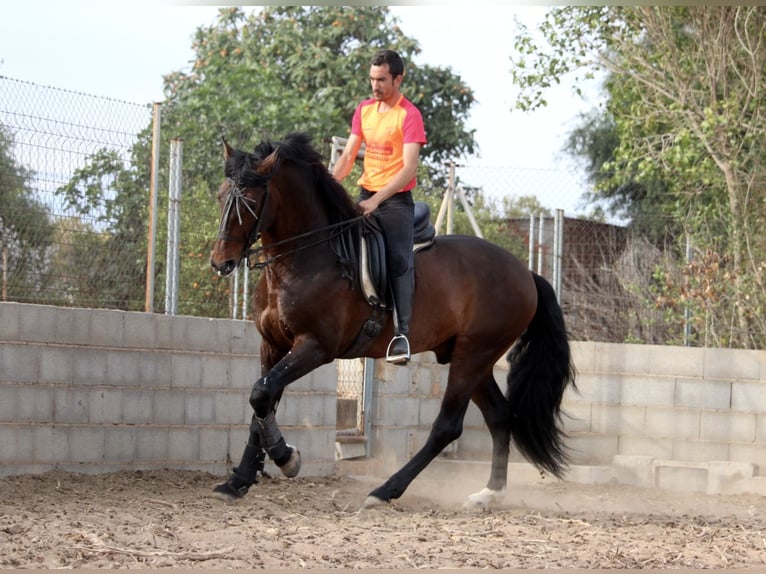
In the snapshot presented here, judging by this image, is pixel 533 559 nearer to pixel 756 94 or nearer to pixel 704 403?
pixel 704 403

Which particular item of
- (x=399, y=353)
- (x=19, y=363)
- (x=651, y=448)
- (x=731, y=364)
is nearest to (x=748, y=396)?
(x=731, y=364)

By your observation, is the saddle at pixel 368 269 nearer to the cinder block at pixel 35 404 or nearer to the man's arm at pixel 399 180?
the man's arm at pixel 399 180

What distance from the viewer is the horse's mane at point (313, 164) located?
7.01 metres

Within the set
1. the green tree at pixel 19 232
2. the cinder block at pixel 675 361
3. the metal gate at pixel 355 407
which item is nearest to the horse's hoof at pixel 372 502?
the green tree at pixel 19 232

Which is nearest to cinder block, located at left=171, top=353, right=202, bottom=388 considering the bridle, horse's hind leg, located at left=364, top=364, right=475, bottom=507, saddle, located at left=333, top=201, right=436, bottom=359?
saddle, located at left=333, top=201, right=436, bottom=359

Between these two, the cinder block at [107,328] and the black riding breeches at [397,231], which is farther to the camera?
the cinder block at [107,328]

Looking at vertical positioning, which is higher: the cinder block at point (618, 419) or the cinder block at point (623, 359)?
the cinder block at point (623, 359)

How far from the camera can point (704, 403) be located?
10.2 m

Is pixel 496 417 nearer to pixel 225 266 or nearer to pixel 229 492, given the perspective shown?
pixel 229 492

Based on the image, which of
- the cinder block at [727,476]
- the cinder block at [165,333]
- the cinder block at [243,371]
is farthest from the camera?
the cinder block at [727,476]

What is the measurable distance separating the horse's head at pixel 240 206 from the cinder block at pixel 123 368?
1380 millimetres

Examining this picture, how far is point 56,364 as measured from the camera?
7258 millimetres

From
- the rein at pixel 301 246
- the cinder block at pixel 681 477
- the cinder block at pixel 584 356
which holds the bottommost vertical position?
the cinder block at pixel 681 477

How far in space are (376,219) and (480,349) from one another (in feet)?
4.19
